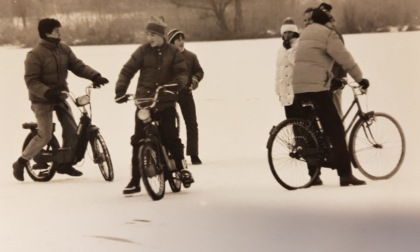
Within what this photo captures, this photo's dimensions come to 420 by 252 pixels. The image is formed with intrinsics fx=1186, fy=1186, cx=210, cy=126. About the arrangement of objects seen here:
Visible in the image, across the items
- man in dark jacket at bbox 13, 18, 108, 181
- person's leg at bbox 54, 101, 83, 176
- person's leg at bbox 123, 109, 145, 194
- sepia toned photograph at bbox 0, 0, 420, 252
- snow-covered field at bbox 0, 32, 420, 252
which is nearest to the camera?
snow-covered field at bbox 0, 32, 420, 252

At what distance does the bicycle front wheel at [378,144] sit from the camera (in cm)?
763

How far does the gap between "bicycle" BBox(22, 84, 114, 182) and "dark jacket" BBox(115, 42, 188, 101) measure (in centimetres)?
61

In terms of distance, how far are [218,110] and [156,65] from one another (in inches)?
33.5

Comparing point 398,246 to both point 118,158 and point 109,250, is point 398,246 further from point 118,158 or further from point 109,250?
point 118,158

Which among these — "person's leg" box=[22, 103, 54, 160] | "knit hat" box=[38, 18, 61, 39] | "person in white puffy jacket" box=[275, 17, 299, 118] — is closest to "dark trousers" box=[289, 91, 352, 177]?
"person in white puffy jacket" box=[275, 17, 299, 118]

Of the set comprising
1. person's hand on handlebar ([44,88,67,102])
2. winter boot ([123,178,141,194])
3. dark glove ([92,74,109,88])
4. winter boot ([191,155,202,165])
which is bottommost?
winter boot ([123,178,141,194])

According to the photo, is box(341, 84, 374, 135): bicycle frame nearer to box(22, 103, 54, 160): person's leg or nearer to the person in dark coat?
the person in dark coat

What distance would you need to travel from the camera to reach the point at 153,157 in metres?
7.45

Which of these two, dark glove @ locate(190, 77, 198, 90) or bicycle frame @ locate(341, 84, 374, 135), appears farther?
dark glove @ locate(190, 77, 198, 90)

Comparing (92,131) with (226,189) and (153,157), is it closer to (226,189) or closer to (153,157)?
(153,157)

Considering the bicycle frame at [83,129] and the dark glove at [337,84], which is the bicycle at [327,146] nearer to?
the dark glove at [337,84]

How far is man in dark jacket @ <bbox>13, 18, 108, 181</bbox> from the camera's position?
7801 millimetres

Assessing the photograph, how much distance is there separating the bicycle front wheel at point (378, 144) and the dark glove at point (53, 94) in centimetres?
199

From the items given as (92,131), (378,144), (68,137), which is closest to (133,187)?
(92,131)
